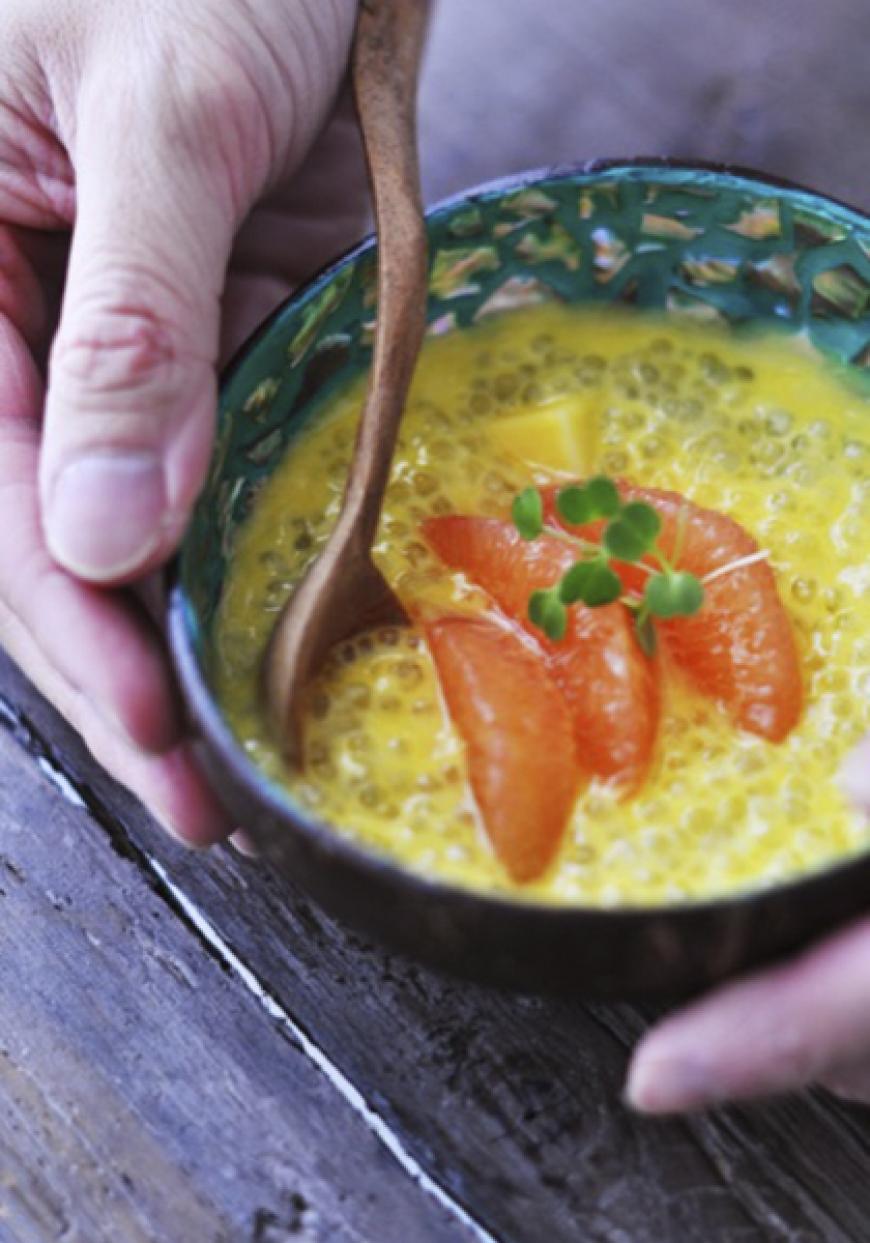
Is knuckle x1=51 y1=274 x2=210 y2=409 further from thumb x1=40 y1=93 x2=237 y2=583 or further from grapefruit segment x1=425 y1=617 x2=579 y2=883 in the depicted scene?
grapefruit segment x1=425 y1=617 x2=579 y2=883

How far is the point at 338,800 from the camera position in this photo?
2.90 ft

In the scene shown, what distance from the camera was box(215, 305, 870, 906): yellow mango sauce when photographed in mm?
864

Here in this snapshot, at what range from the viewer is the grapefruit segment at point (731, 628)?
3.00 ft

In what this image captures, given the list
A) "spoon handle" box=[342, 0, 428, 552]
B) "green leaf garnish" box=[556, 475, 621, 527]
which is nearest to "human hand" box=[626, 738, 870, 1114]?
"green leaf garnish" box=[556, 475, 621, 527]

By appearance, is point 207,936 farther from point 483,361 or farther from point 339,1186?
point 483,361

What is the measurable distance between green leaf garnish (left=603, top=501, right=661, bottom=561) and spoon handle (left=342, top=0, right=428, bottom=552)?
0.13m

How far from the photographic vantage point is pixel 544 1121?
947mm

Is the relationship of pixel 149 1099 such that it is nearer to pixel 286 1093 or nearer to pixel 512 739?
pixel 286 1093

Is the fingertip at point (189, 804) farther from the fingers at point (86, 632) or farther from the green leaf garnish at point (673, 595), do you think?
the green leaf garnish at point (673, 595)

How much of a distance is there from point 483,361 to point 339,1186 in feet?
1.67

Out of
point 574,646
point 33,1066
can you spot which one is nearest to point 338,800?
point 574,646

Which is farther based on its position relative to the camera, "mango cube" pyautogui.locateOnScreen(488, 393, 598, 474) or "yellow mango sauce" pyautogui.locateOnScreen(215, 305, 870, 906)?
"mango cube" pyautogui.locateOnScreen(488, 393, 598, 474)

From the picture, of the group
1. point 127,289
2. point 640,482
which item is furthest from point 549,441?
point 127,289

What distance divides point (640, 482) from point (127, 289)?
1.07 feet
